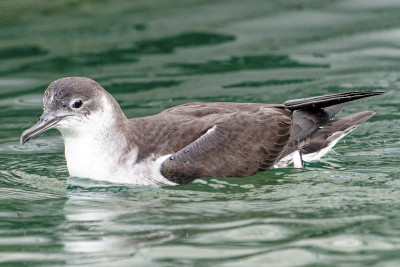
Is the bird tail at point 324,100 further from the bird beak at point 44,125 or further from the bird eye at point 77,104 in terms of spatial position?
the bird beak at point 44,125

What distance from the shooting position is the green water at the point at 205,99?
22.3 ft

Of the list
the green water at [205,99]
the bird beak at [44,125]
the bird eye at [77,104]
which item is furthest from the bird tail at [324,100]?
the bird beak at [44,125]

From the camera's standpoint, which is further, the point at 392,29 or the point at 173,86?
the point at 392,29

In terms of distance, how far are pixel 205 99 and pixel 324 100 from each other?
3005 millimetres

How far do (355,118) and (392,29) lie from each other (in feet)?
14.6

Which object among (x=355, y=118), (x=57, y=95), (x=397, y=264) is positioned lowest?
(x=397, y=264)

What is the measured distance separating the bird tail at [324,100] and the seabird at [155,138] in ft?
0.06

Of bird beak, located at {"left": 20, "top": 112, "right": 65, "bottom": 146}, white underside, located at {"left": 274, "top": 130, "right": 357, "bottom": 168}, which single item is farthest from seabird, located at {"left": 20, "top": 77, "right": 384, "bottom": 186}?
white underside, located at {"left": 274, "top": 130, "right": 357, "bottom": 168}

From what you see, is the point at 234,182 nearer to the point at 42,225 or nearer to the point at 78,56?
the point at 42,225

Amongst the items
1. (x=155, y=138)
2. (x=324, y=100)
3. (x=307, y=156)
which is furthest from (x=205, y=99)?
(x=155, y=138)

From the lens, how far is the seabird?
828 cm

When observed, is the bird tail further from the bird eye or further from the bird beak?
the bird beak

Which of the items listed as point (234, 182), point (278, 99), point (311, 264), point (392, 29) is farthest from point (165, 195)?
point (392, 29)

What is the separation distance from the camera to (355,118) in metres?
9.58
